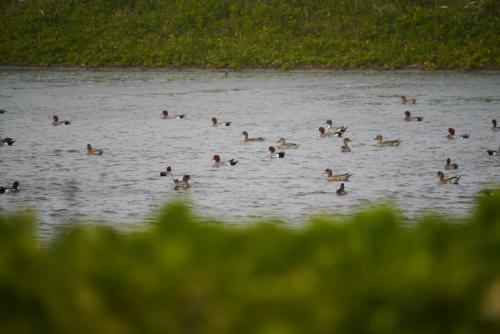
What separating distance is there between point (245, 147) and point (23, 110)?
18.0 m

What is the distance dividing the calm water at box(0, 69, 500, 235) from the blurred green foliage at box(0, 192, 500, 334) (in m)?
9.29

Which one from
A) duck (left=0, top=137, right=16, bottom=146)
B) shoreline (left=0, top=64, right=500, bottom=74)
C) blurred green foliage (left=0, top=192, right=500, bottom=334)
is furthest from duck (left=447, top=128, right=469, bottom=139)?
shoreline (left=0, top=64, right=500, bottom=74)

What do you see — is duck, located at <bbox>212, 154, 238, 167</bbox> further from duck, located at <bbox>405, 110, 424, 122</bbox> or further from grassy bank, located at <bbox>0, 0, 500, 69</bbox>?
grassy bank, located at <bbox>0, 0, 500, 69</bbox>

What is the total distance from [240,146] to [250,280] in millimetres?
29884

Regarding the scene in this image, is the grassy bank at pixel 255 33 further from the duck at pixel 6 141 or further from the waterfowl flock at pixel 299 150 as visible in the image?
the duck at pixel 6 141

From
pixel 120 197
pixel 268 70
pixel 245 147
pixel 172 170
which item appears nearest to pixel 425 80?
pixel 268 70

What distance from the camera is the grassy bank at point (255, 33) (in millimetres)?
76312

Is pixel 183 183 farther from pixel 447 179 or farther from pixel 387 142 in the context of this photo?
pixel 387 142

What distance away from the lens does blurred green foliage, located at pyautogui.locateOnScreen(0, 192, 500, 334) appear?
3.60 meters

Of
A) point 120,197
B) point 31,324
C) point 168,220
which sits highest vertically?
point 168,220

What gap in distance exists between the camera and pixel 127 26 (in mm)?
90000

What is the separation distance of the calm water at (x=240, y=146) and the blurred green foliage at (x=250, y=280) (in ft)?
30.5

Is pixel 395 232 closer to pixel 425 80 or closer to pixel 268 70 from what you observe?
pixel 425 80

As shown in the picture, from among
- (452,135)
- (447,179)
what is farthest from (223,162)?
A: (452,135)
